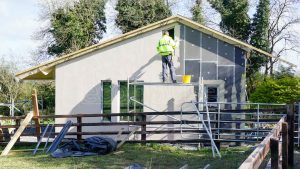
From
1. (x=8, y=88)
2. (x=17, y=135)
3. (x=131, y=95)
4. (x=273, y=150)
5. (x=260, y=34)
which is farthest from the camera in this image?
(x=8, y=88)

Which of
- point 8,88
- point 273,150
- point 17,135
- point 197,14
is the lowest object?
point 17,135

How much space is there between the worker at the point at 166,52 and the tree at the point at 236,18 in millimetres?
17059

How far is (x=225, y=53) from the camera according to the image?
15844mm

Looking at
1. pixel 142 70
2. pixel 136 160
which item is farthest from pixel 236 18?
pixel 136 160

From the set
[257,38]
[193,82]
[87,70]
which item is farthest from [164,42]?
[257,38]

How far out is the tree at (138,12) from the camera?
1244 inches

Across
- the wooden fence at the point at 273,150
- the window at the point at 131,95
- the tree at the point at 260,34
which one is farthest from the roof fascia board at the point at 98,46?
the tree at the point at 260,34

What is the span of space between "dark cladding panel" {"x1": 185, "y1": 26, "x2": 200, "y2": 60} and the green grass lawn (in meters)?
4.64

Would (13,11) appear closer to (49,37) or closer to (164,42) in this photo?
(49,37)

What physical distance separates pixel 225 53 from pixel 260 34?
1547 centimetres

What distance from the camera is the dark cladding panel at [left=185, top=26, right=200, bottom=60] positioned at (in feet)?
52.0

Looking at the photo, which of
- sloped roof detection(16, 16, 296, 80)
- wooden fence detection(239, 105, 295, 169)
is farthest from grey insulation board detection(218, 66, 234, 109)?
wooden fence detection(239, 105, 295, 169)

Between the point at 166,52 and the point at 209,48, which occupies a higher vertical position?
the point at 209,48

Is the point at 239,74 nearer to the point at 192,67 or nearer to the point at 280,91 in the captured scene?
the point at 192,67
